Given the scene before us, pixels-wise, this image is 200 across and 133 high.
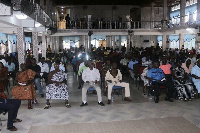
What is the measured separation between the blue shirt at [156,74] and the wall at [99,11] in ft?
69.6

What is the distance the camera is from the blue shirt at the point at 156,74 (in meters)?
8.28

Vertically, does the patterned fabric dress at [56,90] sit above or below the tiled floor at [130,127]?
above

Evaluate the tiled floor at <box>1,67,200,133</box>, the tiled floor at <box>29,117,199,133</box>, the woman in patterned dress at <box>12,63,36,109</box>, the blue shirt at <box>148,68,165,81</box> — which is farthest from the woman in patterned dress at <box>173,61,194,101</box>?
the woman in patterned dress at <box>12,63,36,109</box>

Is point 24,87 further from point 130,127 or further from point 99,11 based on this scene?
point 99,11

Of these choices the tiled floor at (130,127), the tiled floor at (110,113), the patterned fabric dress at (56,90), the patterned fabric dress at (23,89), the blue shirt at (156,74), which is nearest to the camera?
the tiled floor at (130,127)

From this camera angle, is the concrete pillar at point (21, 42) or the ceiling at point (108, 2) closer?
the concrete pillar at point (21, 42)

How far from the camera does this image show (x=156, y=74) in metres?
8.30

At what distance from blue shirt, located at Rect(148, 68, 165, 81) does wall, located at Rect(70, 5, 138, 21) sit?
21207 millimetres

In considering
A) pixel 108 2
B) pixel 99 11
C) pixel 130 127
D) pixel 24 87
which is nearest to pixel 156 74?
pixel 130 127

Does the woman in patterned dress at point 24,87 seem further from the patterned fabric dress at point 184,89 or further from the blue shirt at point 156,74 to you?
the patterned fabric dress at point 184,89

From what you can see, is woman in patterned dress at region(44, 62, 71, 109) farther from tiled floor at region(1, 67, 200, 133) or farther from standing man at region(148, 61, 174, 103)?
standing man at region(148, 61, 174, 103)

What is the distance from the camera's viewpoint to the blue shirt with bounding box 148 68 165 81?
8.28m

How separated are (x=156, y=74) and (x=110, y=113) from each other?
7.50ft

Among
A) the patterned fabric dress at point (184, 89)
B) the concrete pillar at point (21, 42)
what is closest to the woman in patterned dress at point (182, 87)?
the patterned fabric dress at point (184, 89)
